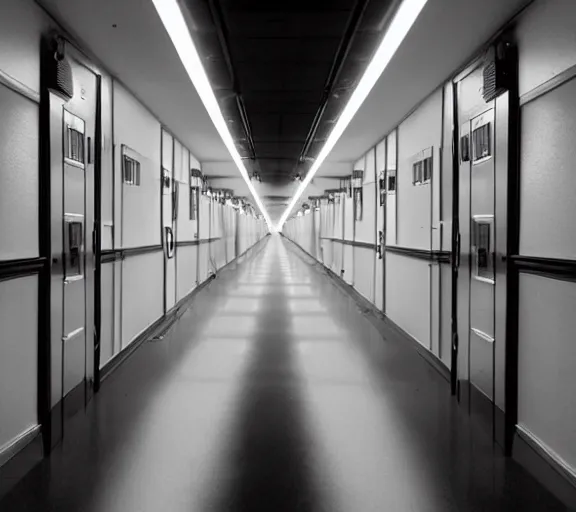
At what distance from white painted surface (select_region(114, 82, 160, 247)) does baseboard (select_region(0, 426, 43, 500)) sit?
239 centimetres

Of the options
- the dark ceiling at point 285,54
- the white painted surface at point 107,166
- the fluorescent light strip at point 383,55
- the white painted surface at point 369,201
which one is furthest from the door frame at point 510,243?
the white painted surface at point 369,201

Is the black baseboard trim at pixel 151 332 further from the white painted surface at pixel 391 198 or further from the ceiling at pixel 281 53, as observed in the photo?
the white painted surface at pixel 391 198

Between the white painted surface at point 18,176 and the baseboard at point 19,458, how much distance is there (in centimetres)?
98

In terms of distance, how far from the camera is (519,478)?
261 cm

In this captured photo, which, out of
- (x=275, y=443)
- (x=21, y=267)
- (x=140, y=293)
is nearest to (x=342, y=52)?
(x=21, y=267)

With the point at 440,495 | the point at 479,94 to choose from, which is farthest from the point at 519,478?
the point at 479,94

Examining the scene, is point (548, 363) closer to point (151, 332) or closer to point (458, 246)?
point (458, 246)

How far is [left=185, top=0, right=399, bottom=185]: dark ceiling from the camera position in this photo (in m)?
3.22

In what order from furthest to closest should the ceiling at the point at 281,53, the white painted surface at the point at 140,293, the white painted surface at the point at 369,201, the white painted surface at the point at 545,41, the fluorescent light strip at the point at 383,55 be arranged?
1. the white painted surface at the point at 369,201
2. the white painted surface at the point at 140,293
3. the ceiling at the point at 281,53
4. the fluorescent light strip at the point at 383,55
5. the white painted surface at the point at 545,41

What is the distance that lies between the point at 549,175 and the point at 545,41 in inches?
28.7

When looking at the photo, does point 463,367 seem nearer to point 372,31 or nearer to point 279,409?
point 279,409

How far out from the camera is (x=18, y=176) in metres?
2.68

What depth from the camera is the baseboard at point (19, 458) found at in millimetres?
2503

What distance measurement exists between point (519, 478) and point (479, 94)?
2.38 m
